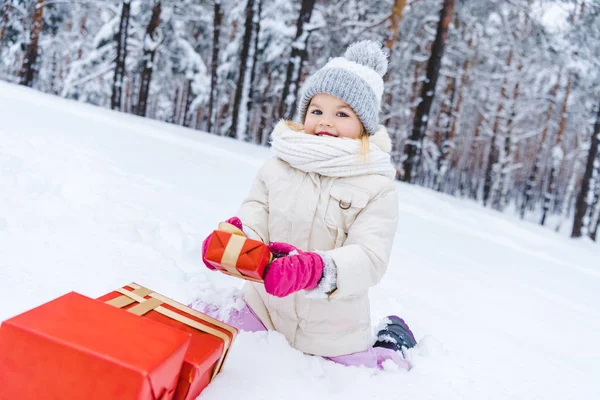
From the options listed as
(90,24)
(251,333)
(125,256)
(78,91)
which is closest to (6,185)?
(125,256)

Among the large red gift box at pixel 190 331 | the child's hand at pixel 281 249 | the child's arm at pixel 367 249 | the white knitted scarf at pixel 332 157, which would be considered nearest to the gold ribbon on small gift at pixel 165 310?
the large red gift box at pixel 190 331

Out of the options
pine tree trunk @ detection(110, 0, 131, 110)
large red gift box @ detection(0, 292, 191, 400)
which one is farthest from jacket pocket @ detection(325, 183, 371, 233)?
pine tree trunk @ detection(110, 0, 131, 110)

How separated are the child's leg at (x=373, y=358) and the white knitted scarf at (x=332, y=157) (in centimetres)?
81

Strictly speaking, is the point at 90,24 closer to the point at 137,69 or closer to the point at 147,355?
the point at 137,69

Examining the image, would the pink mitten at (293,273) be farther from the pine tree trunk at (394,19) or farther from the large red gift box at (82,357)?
the pine tree trunk at (394,19)

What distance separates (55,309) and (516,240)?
264 inches

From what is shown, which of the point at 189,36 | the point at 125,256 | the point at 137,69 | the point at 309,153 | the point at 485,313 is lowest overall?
the point at 485,313

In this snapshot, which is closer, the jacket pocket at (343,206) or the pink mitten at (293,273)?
the pink mitten at (293,273)

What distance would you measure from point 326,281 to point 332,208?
0.41 metres

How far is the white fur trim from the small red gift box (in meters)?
0.22

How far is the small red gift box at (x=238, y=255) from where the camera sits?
1.35 m

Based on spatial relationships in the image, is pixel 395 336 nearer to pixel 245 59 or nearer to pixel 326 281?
pixel 326 281

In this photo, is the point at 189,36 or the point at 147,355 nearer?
the point at 147,355

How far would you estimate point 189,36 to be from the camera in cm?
2025
